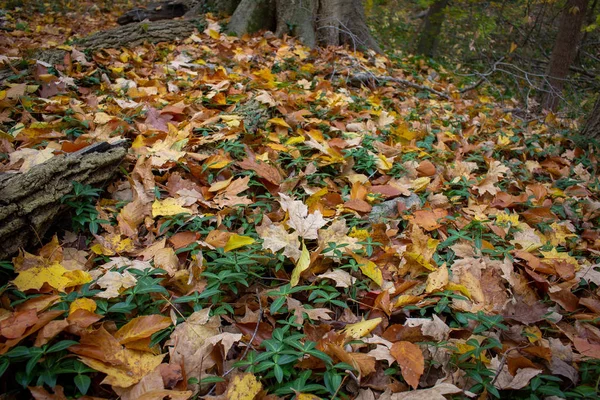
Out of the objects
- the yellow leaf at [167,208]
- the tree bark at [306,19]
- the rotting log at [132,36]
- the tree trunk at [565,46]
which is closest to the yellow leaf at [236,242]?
the yellow leaf at [167,208]

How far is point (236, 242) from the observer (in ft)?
5.96

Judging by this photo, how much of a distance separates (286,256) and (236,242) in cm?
24

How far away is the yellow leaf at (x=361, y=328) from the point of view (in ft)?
5.05

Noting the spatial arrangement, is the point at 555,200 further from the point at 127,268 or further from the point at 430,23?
the point at 430,23

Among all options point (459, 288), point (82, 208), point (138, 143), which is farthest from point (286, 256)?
point (138, 143)

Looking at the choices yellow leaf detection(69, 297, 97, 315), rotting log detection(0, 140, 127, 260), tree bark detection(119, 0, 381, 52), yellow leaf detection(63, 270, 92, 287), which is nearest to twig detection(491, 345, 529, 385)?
yellow leaf detection(69, 297, 97, 315)

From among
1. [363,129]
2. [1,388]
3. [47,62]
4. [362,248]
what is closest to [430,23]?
[363,129]

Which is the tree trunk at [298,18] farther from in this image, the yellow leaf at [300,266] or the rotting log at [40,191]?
the yellow leaf at [300,266]

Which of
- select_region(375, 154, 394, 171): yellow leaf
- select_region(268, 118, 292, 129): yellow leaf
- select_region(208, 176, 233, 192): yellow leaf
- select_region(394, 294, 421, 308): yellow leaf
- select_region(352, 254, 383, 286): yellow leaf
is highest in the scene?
select_region(268, 118, 292, 129): yellow leaf

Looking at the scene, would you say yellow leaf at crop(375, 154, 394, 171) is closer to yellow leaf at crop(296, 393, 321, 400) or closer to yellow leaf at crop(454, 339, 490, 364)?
yellow leaf at crop(454, 339, 490, 364)

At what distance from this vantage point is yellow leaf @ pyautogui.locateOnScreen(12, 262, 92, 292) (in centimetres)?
155

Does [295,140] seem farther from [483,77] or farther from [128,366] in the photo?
[483,77]

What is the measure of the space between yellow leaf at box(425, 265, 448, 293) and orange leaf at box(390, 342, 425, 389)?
36 cm

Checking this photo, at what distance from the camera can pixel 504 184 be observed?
2963 millimetres
